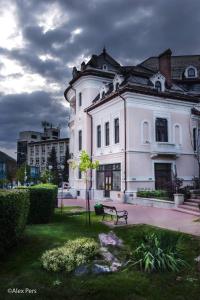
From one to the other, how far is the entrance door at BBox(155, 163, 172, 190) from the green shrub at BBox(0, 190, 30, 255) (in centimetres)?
1974

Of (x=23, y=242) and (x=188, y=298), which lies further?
(x=23, y=242)

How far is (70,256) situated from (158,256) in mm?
2099

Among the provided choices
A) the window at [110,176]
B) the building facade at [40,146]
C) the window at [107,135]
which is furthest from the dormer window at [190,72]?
the building facade at [40,146]

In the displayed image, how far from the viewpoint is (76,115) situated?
120 ft

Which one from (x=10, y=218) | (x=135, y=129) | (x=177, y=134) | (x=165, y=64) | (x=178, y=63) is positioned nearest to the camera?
(x=10, y=218)

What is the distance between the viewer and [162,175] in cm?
2834

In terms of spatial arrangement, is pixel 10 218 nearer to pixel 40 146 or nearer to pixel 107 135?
A: pixel 107 135

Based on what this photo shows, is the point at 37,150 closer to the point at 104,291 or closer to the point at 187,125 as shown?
the point at 187,125

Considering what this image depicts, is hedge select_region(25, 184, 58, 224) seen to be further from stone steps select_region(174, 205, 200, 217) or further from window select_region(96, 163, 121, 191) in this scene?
window select_region(96, 163, 121, 191)

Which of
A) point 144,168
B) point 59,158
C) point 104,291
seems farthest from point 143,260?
point 59,158

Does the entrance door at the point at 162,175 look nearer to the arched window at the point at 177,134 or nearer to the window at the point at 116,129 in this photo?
A: the arched window at the point at 177,134

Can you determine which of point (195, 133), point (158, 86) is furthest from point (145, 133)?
point (195, 133)

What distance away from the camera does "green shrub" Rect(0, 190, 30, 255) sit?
8113mm

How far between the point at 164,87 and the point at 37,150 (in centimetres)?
9297
